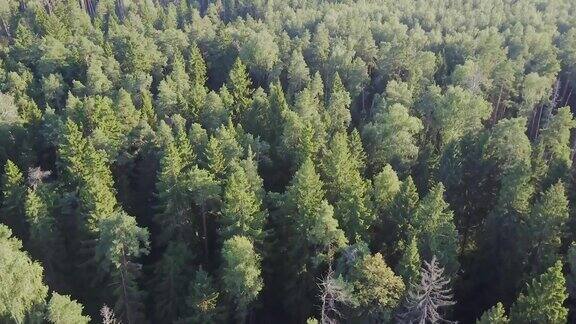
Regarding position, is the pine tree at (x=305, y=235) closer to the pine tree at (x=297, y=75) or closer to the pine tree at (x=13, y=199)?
the pine tree at (x=13, y=199)

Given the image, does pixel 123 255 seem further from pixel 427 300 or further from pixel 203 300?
pixel 427 300

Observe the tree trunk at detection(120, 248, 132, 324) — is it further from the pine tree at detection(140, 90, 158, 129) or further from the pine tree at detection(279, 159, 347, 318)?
the pine tree at detection(140, 90, 158, 129)

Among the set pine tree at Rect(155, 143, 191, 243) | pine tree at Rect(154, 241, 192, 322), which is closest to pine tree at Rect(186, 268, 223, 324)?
pine tree at Rect(154, 241, 192, 322)

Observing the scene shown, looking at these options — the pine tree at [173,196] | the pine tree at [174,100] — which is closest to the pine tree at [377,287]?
the pine tree at [173,196]

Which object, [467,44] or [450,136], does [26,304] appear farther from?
[467,44]

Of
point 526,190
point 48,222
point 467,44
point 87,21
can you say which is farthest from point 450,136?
point 87,21

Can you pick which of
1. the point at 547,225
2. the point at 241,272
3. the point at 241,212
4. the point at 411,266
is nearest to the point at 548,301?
the point at 411,266
